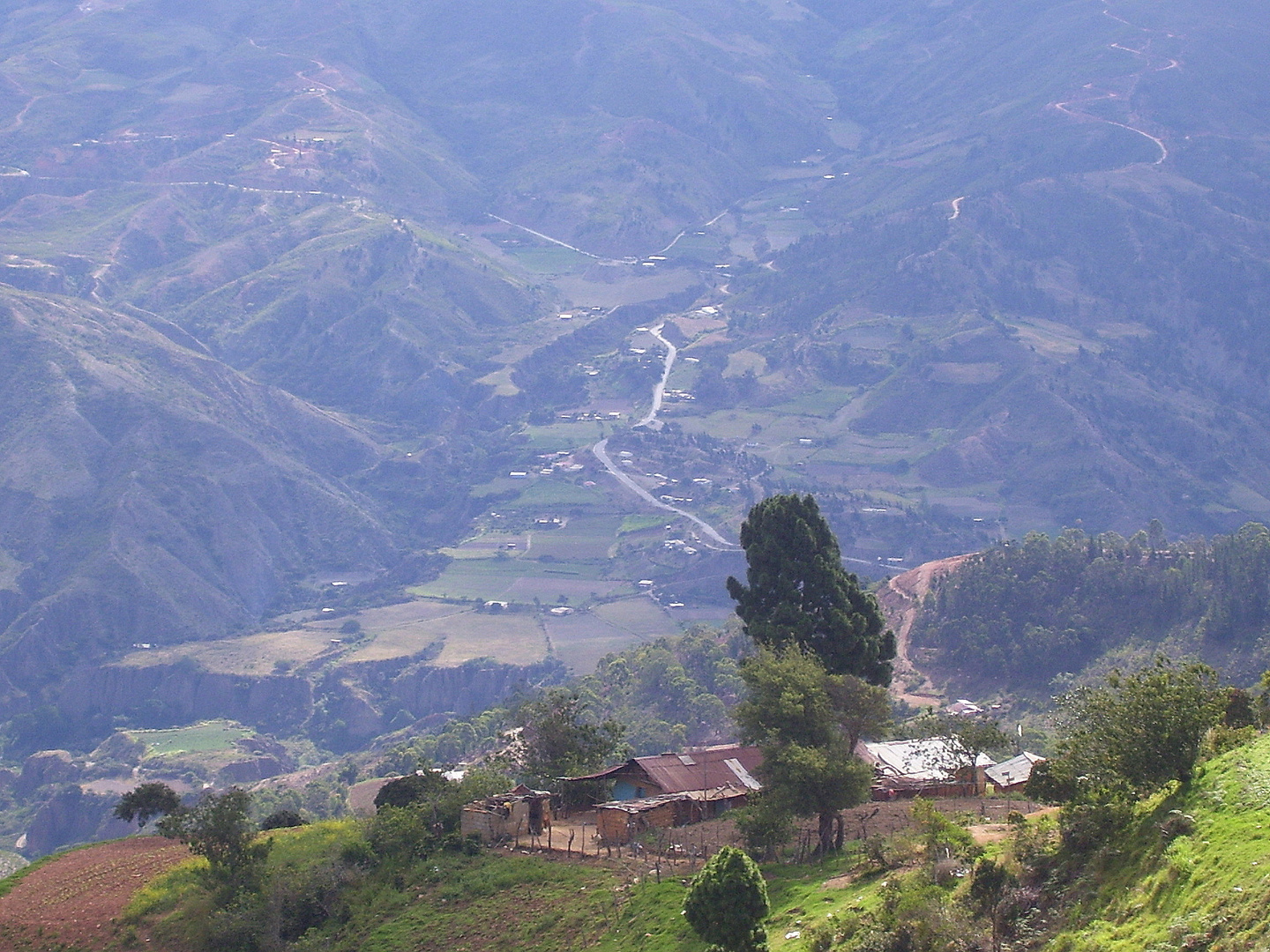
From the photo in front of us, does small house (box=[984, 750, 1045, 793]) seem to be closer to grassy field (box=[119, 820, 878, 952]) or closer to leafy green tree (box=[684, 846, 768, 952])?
grassy field (box=[119, 820, 878, 952])

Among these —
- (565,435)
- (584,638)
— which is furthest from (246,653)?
(565,435)

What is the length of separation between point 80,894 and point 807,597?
2824cm

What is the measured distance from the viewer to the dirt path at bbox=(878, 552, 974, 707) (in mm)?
96875

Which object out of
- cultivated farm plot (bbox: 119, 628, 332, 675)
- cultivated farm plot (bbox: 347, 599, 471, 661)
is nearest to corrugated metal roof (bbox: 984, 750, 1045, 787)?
cultivated farm plot (bbox: 347, 599, 471, 661)

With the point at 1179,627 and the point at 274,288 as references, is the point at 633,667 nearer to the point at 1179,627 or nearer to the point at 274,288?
the point at 1179,627

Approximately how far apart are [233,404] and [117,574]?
35008 millimetres

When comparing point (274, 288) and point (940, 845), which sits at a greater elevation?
point (274, 288)

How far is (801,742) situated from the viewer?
43531 millimetres

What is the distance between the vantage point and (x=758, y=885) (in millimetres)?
31109

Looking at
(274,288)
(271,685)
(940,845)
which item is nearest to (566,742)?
(940,845)

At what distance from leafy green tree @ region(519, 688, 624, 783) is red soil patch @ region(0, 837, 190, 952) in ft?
A: 43.8

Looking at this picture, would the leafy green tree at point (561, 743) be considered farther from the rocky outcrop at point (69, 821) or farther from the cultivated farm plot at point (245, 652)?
the cultivated farm plot at point (245, 652)

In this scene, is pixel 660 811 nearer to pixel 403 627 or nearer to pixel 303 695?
pixel 303 695

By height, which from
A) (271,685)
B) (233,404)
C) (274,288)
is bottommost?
(271,685)
